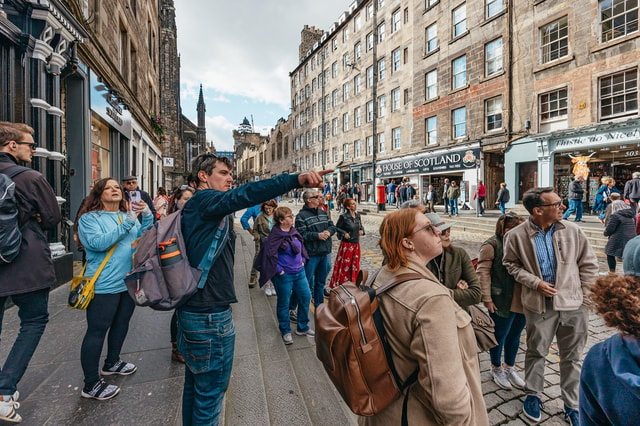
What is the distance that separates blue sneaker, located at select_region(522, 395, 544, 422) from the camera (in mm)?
2488

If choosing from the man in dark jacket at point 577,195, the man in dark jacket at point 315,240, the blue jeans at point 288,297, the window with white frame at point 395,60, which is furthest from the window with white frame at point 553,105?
the blue jeans at point 288,297

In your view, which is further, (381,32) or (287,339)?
(381,32)

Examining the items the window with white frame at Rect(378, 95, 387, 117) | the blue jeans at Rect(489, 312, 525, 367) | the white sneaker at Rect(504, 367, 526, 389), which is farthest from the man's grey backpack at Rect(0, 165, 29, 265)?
the window with white frame at Rect(378, 95, 387, 117)

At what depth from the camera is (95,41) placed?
25.2ft

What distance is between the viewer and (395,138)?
25.4 meters

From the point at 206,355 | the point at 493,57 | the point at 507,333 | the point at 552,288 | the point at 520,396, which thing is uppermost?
the point at 493,57

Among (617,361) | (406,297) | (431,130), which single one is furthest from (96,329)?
(431,130)

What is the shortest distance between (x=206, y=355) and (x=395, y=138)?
25.5 meters

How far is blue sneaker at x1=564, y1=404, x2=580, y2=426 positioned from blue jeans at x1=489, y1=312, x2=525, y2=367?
0.59 metres

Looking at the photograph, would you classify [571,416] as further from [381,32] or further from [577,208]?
[381,32]

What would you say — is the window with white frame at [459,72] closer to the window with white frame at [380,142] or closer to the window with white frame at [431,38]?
the window with white frame at [431,38]

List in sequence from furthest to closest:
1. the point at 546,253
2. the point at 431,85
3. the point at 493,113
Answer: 1. the point at 431,85
2. the point at 493,113
3. the point at 546,253

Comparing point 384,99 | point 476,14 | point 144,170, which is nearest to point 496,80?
point 476,14

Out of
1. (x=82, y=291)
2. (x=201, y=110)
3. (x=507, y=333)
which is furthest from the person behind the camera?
(x=201, y=110)
